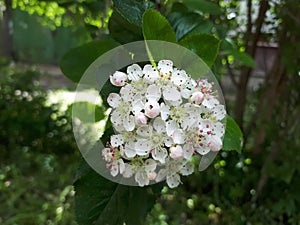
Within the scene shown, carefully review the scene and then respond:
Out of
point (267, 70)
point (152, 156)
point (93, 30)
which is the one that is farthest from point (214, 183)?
point (152, 156)

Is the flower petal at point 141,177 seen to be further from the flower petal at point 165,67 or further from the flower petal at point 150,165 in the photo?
the flower petal at point 165,67

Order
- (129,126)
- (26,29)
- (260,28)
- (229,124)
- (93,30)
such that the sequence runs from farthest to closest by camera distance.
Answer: (26,29), (260,28), (93,30), (229,124), (129,126)

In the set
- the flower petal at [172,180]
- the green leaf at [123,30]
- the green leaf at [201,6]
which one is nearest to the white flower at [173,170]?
the flower petal at [172,180]

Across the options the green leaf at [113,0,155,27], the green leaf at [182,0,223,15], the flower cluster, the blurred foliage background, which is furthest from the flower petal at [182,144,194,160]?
the blurred foliage background

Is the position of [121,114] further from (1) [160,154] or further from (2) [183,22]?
(2) [183,22]

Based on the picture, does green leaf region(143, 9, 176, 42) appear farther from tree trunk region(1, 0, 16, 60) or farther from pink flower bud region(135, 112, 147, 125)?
tree trunk region(1, 0, 16, 60)

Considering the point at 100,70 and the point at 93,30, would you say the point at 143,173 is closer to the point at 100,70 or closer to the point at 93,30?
the point at 100,70
